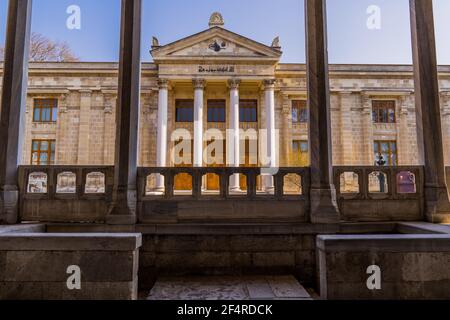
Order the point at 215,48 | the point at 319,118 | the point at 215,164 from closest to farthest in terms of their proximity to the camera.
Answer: the point at 319,118 < the point at 215,48 < the point at 215,164

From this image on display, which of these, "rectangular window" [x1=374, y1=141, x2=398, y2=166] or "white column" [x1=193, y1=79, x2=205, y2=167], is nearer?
"white column" [x1=193, y1=79, x2=205, y2=167]

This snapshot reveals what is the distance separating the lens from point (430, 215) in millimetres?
5711

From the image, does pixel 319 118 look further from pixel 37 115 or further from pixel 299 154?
pixel 37 115

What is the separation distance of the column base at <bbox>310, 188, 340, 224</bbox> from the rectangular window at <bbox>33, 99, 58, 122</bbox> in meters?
27.8

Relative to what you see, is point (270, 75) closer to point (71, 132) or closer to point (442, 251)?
point (71, 132)

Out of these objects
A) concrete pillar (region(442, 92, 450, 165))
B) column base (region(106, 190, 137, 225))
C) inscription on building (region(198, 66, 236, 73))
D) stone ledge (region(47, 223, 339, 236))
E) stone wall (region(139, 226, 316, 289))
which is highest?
inscription on building (region(198, 66, 236, 73))

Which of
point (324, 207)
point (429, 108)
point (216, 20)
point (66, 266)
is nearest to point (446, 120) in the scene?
point (216, 20)

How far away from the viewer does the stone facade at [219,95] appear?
1011 inches

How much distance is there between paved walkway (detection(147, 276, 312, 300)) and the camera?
4387 mm

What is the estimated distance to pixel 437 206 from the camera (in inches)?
225

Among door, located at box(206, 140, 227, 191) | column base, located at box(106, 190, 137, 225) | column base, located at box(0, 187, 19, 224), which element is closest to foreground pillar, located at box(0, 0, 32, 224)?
column base, located at box(0, 187, 19, 224)

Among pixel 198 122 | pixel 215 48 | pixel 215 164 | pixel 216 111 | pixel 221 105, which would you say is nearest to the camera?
pixel 198 122

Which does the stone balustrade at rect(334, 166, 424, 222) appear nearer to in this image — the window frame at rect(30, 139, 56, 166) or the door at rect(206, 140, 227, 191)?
the door at rect(206, 140, 227, 191)

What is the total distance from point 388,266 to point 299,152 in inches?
942
